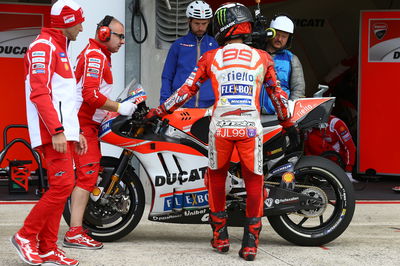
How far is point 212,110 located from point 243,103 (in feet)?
0.99

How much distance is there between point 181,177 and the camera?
234 inches

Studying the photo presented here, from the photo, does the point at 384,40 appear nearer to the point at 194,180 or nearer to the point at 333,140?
the point at 333,140

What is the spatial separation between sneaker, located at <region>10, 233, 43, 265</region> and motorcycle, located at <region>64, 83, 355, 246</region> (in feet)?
3.05

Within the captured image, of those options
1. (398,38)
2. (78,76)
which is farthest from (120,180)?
(398,38)

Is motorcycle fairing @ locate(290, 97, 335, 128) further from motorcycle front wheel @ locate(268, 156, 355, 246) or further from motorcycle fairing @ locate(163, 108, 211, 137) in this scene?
motorcycle fairing @ locate(163, 108, 211, 137)

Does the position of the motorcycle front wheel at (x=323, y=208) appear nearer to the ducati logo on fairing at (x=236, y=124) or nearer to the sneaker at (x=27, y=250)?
the ducati logo on fairing at (x=236, y=124)

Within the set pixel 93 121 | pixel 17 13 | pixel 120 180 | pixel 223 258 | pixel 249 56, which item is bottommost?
pixel 223 258

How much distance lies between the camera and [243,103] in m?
5.52

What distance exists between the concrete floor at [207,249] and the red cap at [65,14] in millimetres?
1627

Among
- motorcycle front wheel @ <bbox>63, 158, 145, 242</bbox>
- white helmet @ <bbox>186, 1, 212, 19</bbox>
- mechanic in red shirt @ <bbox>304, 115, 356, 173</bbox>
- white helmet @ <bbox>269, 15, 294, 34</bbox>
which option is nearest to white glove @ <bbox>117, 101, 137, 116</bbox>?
motorcycle front wheel @ <bbox>63, 158, 145, 242</bbox>

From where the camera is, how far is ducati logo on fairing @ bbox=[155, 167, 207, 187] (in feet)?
19.5

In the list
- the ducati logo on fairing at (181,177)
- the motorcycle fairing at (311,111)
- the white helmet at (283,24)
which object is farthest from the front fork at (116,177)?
the white helmet at (283,24)

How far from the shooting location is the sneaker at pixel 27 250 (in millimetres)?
5016

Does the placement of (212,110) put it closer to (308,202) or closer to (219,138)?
(219,138)
